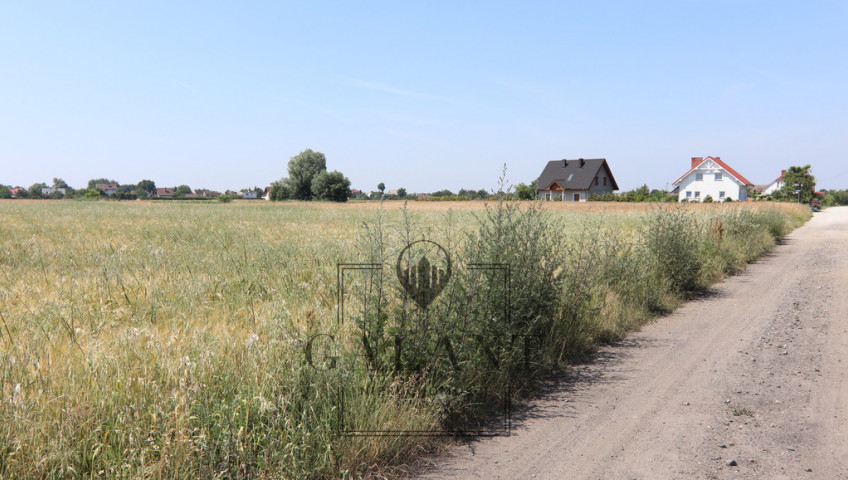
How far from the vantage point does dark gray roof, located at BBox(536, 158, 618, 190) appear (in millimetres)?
70875

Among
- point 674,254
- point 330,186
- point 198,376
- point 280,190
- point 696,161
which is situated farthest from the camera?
point 280,190

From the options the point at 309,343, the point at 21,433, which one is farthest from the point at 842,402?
the point at 21,433

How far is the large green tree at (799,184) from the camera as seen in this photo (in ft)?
249

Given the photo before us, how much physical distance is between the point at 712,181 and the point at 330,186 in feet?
194

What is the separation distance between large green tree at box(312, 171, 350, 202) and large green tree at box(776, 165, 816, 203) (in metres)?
69.4

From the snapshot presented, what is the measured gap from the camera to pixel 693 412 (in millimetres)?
4578

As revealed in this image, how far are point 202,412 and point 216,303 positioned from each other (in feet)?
10.2

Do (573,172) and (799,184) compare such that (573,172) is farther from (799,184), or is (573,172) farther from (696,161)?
(799,184)

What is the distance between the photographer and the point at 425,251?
15.3ft

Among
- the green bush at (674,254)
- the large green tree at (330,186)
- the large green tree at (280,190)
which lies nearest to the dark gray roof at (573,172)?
the large green tree at (330,186)

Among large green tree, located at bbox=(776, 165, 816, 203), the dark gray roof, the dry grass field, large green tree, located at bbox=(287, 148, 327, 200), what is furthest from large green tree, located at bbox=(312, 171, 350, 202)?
the dry grass field

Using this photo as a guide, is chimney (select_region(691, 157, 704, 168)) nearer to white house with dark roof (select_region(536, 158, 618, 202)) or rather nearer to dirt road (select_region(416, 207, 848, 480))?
white house with dark roof (select_region(536, 158, 618, 202))

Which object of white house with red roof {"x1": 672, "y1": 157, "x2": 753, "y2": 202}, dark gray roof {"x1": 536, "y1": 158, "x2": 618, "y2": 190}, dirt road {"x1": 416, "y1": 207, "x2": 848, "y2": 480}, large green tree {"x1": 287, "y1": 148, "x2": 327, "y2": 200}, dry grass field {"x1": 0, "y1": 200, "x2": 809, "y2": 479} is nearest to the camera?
dry grass field {"x1": 0, "y1": 200, "x2": 809, "y2": 479}

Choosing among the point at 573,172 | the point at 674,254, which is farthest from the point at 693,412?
the point at 573,172
